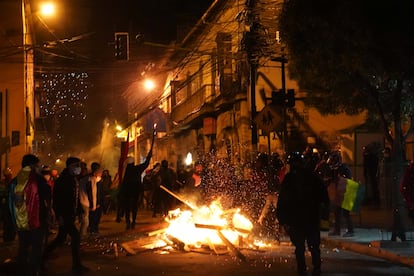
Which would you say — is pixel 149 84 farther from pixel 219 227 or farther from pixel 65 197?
pixel 65 197

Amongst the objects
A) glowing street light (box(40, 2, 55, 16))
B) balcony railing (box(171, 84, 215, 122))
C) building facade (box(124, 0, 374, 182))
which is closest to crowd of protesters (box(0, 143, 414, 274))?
building facade (box(124, 0, 374, 182))

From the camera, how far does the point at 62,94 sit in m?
49.4

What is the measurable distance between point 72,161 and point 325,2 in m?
5.24

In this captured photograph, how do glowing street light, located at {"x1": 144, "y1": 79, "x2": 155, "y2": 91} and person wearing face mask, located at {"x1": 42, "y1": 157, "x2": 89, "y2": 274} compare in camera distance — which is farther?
glowing street light, located at {"x1": 144, "y1": 79, "x2": 155, "y2": 91}

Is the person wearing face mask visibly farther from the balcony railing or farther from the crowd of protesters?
the balcony railing

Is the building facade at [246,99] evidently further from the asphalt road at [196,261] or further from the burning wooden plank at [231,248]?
the asphalt road at [196,261]

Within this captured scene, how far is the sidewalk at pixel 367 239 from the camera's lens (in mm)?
11290

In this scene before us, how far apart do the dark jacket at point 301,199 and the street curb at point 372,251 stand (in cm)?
287

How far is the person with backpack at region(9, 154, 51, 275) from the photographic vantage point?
8.35 meters

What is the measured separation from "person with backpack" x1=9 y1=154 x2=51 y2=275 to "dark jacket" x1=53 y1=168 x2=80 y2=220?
1.12 meters

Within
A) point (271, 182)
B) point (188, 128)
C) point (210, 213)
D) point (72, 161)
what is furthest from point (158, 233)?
point (188, 128)

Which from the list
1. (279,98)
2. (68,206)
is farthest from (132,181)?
(68,206)

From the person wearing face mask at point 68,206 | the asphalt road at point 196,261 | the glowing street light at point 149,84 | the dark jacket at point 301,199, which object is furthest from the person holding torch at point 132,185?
the glowing street light at point 149,84

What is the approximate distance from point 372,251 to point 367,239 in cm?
144
